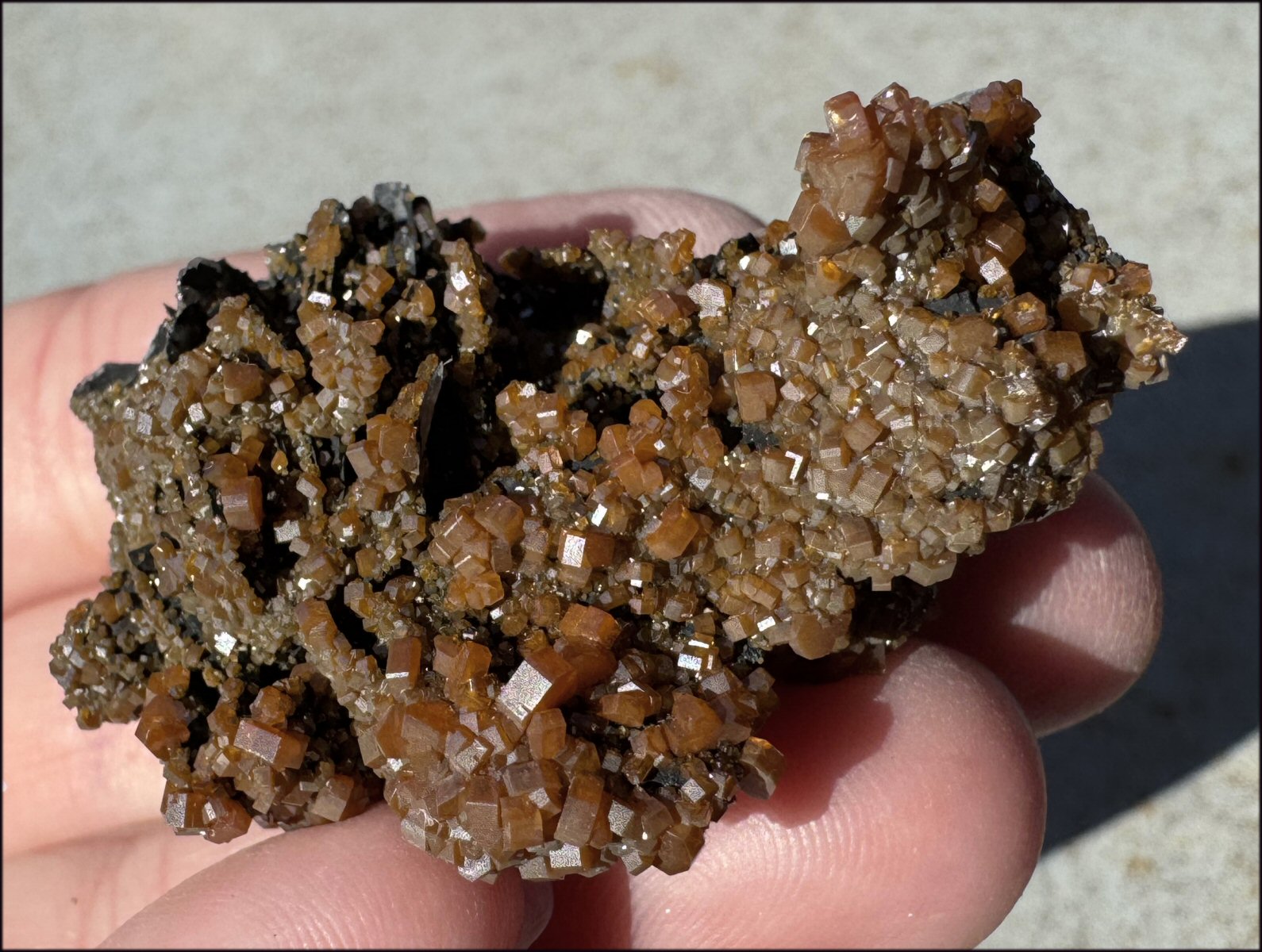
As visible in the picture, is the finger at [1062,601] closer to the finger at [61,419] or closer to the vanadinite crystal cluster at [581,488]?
the vanadinite crystal cluster at [581,488]

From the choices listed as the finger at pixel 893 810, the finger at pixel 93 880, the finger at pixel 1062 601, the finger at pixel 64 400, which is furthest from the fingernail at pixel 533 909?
the finger at pixel 64 400

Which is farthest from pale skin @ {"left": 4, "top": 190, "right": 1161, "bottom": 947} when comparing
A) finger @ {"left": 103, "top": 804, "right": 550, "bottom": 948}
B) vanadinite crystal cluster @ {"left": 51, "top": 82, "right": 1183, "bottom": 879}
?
vanadinite crystal cluster @ {"left": 51, "top": 82, "right": 1183, "bottom": 879}

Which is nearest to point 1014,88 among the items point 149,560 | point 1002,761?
point 1002,761

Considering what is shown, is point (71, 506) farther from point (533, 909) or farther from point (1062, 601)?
point (1062, 601)

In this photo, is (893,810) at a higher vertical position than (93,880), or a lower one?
higher

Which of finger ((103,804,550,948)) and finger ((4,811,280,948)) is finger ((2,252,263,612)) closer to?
finger ((4,811,280,948))

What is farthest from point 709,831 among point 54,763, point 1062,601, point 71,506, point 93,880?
point 71,506
